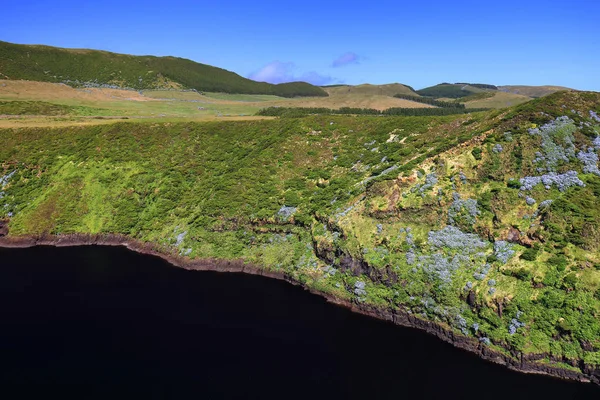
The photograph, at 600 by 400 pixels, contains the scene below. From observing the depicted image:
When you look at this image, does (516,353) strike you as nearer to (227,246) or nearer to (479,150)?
(479,150)

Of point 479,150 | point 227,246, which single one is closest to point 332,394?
point 227,246

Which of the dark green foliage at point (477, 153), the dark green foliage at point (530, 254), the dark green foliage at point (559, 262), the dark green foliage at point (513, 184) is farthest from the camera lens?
the dark green foliage at point (477, 153)

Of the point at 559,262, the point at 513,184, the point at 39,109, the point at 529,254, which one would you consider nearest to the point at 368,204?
the point at 513,184

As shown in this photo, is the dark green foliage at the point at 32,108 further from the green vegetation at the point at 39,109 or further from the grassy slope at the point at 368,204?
the grassy slope at the point at 368,204

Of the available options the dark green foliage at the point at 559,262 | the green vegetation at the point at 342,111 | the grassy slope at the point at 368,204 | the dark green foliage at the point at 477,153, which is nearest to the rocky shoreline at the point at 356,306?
the grassy slope at the point at 368,204

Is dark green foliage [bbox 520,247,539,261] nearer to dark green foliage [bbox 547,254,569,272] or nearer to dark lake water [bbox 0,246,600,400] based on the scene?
dark green foliage [bbox 547,254,569,272]

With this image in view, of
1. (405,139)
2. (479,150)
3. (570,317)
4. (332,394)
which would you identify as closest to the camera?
(332,394)

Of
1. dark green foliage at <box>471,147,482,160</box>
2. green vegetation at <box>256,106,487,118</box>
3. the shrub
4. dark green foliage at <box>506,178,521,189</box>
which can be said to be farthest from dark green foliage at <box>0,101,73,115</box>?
the shrub
